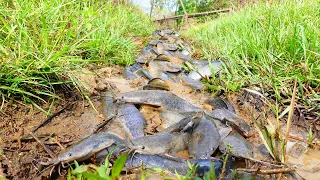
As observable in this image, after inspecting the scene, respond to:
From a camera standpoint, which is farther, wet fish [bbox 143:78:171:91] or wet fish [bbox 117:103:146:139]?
wet fish [bbox 143:78:171:91]

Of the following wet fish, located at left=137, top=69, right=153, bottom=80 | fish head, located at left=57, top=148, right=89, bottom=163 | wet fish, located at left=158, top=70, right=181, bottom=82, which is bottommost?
fish head, located at left=57, top=148, right=89, bottom=163

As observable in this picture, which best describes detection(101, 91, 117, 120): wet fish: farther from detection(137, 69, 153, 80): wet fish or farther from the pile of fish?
detection(137, 69, 153, 80): wet fish

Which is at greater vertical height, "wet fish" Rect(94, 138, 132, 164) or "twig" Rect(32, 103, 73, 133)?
"twig" Rect(32, 103, 73, 133)

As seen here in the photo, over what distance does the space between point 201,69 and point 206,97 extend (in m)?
0.68

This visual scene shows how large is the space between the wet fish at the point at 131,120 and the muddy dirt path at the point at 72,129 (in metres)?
0.06

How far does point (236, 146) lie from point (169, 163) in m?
0.46

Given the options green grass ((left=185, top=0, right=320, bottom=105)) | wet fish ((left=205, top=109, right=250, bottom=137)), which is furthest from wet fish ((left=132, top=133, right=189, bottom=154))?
green grass ((left=185, top=0, right=320, bottom=105))

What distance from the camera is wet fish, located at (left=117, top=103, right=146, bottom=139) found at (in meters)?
1.74

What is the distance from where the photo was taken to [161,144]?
60.1 inches

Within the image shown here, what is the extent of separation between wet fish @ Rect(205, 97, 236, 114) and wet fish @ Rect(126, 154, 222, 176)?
0.93 metres

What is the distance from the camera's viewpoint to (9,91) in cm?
182

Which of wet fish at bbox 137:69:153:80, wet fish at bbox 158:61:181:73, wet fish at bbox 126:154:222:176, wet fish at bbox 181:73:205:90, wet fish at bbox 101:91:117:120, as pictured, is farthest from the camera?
wet fish at bbox 158:61:181:73

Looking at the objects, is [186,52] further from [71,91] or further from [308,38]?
[71,91]

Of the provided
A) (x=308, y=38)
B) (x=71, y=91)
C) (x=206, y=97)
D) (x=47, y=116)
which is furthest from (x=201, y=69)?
(x=47, y=116)
